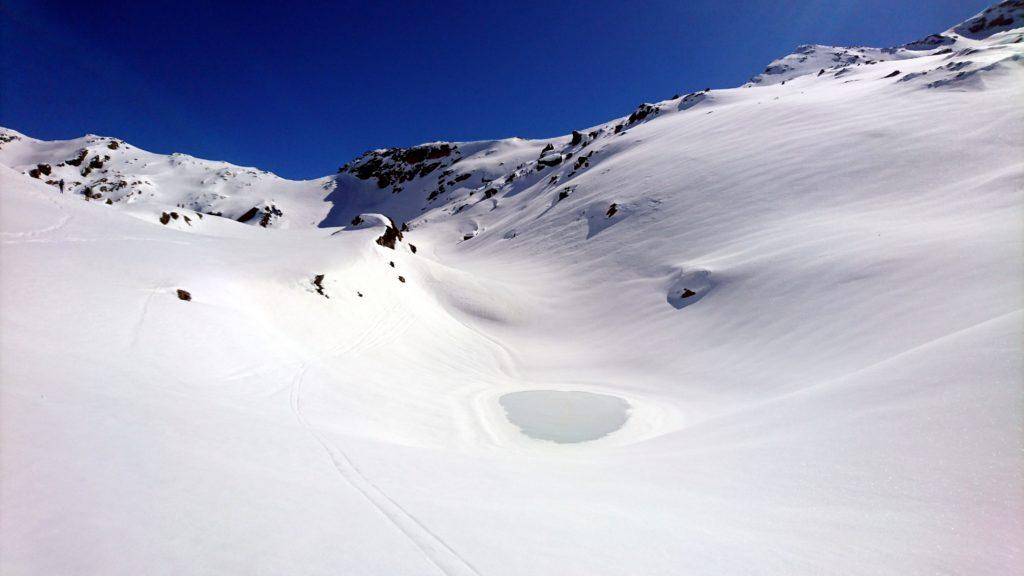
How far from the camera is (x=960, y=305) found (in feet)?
29.8

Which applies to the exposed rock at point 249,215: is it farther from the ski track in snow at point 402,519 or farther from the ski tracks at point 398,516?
the ski track in snow at point 402,519

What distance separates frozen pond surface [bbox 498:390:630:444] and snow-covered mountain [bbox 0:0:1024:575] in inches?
4.7

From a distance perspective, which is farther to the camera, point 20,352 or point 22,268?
point 22,268

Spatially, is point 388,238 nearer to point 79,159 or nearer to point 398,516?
point 398,516

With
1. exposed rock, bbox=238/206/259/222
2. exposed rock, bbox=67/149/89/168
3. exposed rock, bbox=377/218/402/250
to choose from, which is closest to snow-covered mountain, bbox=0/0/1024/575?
exposed rock, bbox=377/218/402/250

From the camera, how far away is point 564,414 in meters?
12.4

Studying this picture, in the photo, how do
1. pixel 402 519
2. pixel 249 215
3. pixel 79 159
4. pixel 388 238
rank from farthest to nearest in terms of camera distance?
pixel 79 159, pixel 249 215, pixel 388 238, pixel 402 519

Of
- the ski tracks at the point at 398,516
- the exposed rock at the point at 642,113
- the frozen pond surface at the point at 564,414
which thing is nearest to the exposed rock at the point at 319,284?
the frozen pond surface at the point at 564,414

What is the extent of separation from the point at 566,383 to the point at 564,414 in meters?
3.24

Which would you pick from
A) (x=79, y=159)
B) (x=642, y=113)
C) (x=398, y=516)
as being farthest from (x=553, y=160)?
(x=79, y=159)

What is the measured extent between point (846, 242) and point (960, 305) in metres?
7.83

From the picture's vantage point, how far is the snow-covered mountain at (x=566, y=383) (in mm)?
3477

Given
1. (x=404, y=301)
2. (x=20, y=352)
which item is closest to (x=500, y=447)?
(x=20, y=352)

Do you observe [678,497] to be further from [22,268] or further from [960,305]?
[22,268]
